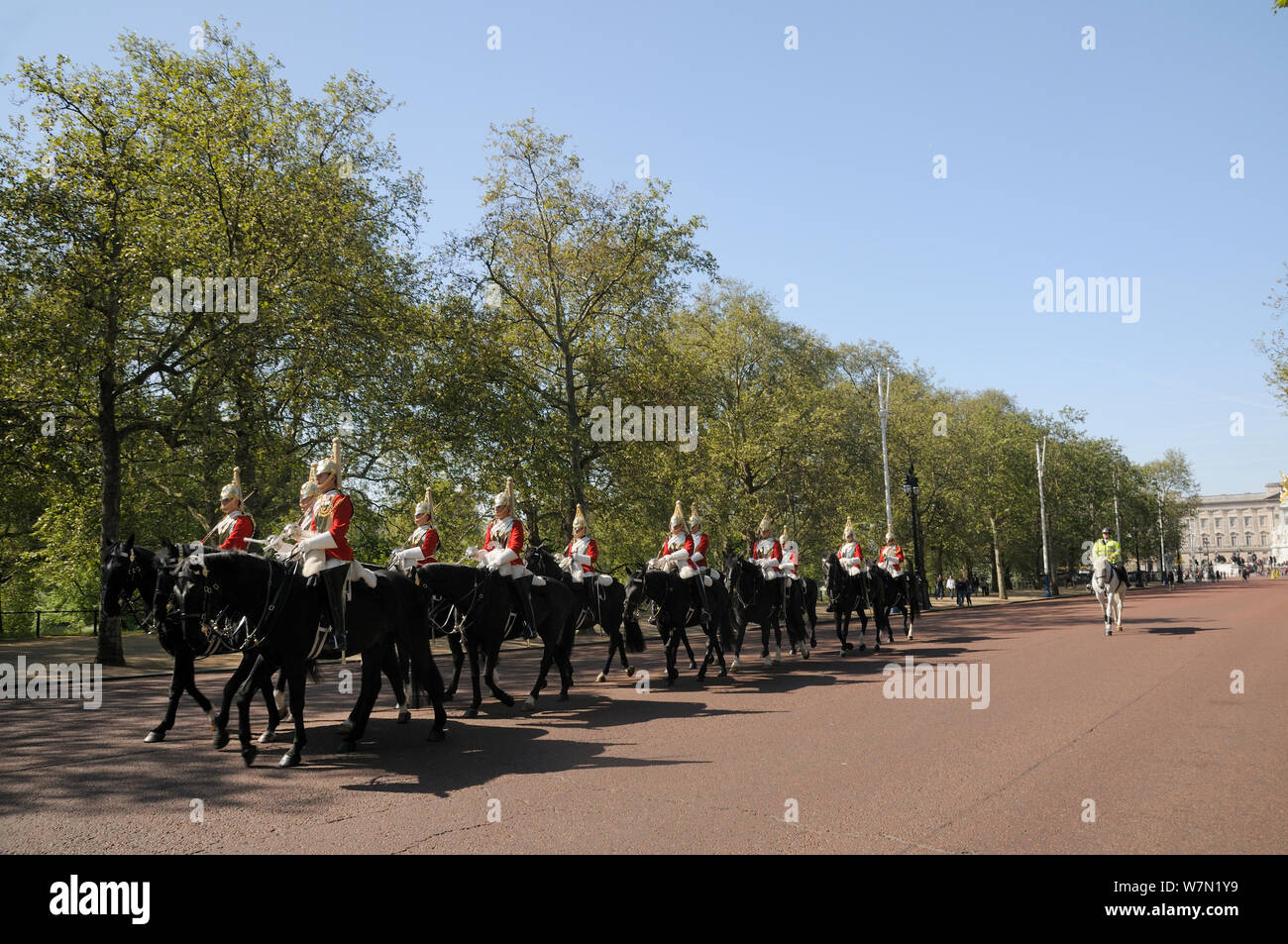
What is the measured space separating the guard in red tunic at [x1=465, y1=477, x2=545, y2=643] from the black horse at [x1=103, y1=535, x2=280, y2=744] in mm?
3324

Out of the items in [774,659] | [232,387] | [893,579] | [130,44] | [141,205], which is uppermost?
[130,44]

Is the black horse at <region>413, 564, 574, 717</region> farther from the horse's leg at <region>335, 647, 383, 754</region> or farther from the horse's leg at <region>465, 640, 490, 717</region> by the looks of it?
the horse's leg at <region>335, 647, 383, 754</region>

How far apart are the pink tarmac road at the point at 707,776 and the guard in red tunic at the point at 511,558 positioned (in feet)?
4.49

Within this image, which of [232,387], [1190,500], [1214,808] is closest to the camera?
[1214,808]

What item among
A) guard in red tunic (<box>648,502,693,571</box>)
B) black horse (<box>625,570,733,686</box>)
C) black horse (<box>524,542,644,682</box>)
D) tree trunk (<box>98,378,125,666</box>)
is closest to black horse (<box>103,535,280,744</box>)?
black horse (<box>524,542,644,682</box>)

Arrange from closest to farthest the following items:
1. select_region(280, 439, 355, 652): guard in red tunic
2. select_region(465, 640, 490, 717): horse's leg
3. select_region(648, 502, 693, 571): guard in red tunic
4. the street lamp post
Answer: select_region(280, 439, 355, 652): guard in red tunic, select_region(465, 640, 490, 717): horse's leg, select_region(648, 502, 693, 571): guard in red tunic, the street lamp post

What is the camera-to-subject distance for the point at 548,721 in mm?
10773

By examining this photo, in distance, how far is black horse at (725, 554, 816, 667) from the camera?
16.4 metres

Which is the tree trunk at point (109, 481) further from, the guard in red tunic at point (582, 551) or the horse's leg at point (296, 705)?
the horse's leg at point (296, 705)

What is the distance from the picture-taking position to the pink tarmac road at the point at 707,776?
5.85 metres

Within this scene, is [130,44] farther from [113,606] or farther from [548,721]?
[548,721]

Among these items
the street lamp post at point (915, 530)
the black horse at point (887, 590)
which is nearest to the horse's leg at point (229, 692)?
the black horse at point (887, 590)
